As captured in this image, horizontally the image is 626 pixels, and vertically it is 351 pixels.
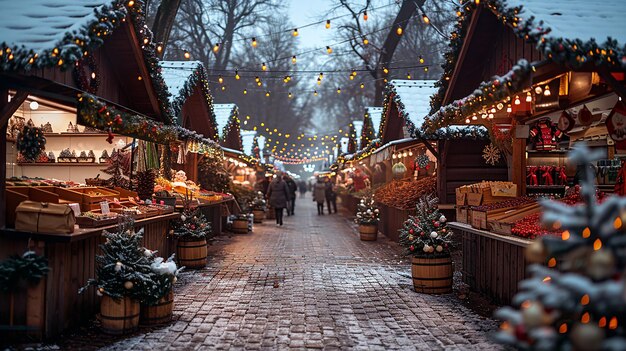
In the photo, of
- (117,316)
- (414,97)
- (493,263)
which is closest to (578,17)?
(493,263)

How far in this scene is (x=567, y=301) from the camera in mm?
2883

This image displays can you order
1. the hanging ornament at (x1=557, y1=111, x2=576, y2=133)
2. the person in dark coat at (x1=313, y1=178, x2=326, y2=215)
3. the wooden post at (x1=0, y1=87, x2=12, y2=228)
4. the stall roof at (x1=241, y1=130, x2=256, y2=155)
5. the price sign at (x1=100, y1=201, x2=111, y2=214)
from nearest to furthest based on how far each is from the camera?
the wooden post at (x1=0, y1=87, x2=12, y2=228)
the price sign at (x1=100, y1=201, x2=111, y2=214)
the hanging ornament at (x1=557, y1=111, x2=576, y2=133)
the person in dark coat at (x1=313, y1=178, x2=326, y2=215)
the stall roof at (x1=241, y1=130, x2=256, y2=155)

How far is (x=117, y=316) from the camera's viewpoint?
6.87 metres

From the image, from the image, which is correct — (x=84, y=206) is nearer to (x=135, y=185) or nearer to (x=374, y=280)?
(x=135, y=185)

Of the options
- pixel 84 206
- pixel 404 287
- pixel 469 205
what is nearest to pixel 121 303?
pixel 84 206

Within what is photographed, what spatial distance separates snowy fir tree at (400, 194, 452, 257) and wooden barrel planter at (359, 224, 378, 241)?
806 centimetres

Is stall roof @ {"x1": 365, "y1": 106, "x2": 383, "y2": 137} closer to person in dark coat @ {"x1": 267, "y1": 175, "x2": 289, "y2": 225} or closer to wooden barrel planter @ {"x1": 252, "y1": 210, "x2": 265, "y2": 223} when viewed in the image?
person in dark coat @ {"x1": 267, "y1": 175, "x2": 289, "y2": 225}

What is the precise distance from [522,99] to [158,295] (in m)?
6.55

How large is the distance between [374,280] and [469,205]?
2.19 meters

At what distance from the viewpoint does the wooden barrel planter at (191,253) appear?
1185cm

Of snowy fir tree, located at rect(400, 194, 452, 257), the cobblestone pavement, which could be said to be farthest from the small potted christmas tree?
snowy fir tree, located at rect(400, 194, 452, 257)

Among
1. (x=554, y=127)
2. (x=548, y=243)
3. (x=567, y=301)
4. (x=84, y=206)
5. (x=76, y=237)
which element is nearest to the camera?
(x=567, y=301)

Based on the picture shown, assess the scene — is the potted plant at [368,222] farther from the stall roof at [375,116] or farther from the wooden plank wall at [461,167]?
the stall roof at [375,116]

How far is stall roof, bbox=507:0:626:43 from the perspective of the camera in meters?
6.01
